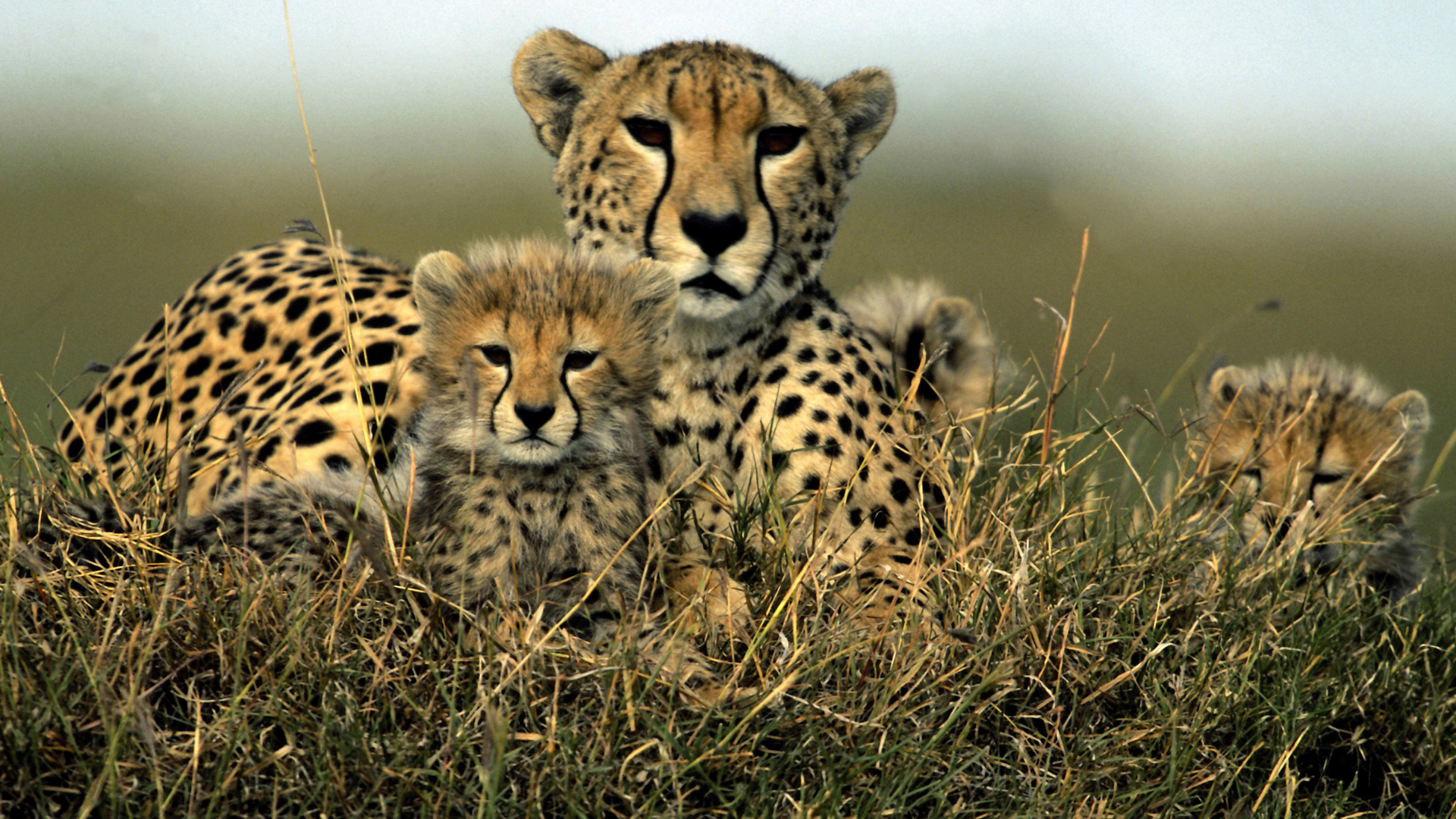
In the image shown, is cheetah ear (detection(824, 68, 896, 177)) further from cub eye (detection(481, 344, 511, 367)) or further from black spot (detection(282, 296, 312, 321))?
black spot (detection(282, 296, 312, 321))

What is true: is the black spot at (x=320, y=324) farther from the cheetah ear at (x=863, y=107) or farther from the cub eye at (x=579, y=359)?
the cheetah ear at (x=863, y=107)

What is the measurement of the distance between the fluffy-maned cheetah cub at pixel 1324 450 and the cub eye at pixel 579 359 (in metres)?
1.35

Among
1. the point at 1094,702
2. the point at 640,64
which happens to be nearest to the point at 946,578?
the point at 1094,702

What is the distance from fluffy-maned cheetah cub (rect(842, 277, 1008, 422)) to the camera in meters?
3.18

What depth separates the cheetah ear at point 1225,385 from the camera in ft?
10.0

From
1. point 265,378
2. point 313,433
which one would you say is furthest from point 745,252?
point 265,378

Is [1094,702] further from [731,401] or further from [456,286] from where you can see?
[456,286]

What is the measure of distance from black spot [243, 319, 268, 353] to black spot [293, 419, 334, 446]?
53 centimetres

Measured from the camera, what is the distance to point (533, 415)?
1.84 m

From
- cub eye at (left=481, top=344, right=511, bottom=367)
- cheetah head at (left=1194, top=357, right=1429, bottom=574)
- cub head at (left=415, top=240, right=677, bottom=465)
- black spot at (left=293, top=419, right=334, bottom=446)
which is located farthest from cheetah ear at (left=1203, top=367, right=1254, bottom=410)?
black spot at (left=293, top=419, right=334, bottom=446)

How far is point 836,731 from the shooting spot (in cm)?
182

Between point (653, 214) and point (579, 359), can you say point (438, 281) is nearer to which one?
point (579, 359)

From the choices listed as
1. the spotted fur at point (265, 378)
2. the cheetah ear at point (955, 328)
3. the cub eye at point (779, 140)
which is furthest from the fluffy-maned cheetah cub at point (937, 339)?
the spotted fur at point (265, 378)

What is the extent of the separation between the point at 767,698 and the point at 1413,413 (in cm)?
207
